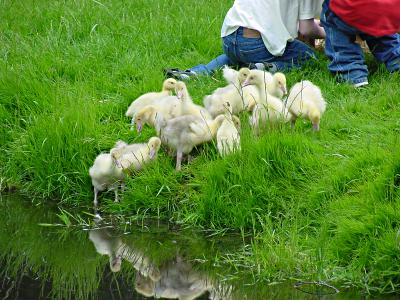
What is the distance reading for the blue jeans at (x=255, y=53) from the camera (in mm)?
→ 9188

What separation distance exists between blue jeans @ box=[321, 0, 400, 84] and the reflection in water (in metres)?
2.80

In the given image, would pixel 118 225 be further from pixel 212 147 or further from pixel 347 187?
pixel 347 187

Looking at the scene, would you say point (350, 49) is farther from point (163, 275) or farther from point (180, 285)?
point (180, 285)

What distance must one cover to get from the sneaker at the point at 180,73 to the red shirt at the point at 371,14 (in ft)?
4.34

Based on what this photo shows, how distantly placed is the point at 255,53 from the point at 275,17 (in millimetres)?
353

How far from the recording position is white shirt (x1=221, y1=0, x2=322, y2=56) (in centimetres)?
911

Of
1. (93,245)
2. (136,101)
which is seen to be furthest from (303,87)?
(93,245)

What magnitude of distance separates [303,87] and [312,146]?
0.62m

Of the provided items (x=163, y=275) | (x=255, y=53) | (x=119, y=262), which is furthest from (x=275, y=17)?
(x=163, y=275)

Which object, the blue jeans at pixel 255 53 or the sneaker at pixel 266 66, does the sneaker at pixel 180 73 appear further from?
the sneaker at pixel 266 66

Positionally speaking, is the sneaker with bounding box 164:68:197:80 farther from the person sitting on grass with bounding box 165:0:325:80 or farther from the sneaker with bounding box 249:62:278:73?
the sneaker with bounding box 249:62:278:73

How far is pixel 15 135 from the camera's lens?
850 centimetres

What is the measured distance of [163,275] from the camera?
6.36 metres

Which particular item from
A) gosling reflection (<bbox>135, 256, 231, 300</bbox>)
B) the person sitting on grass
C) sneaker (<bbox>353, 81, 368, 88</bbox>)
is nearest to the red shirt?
sneaker (<bbox>353, 81, 368, 88</bbox>)
